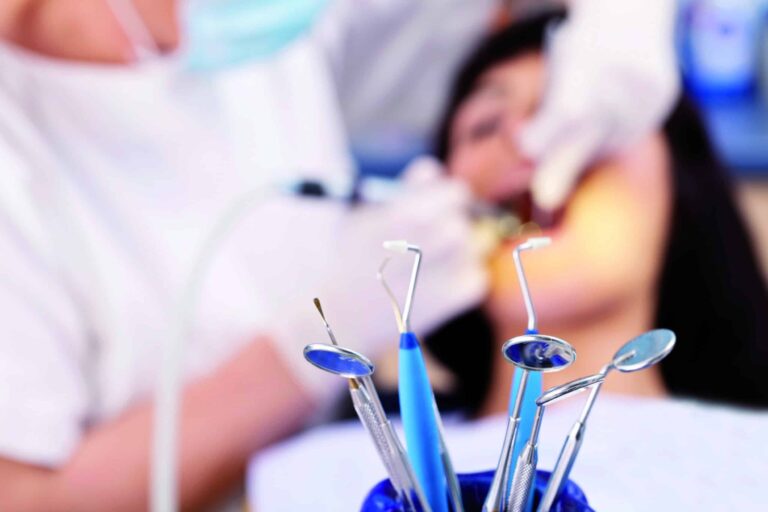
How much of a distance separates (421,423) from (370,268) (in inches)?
21.4

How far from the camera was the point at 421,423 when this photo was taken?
1.10 feet

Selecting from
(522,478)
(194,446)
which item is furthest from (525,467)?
(194,446)

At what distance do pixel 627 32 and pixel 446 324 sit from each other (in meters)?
0.42

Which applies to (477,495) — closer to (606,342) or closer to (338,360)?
(338,360)

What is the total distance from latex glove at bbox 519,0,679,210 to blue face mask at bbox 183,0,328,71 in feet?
1.02

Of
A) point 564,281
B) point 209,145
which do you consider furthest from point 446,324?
point 209,145

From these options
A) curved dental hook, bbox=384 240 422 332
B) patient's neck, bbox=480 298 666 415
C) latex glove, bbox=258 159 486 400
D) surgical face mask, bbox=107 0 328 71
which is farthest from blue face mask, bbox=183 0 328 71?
curved dental hook, bbox=384 240 422 332

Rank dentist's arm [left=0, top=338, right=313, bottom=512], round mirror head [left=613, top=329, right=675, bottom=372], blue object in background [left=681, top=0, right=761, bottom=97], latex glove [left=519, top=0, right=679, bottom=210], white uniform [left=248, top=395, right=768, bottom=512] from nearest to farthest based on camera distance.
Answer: round mirror head [left=613, top=329, right=675, bottom=372]
white uniform [left=248, top=395, right=768, bottom=512]
dentist's arm [left=0, top=338, right=313, bottom=512]
latex glove [left=519, top=0, right=679, bottom=210]
blue object in background [left=681, top=0, right=761, bottom=97]

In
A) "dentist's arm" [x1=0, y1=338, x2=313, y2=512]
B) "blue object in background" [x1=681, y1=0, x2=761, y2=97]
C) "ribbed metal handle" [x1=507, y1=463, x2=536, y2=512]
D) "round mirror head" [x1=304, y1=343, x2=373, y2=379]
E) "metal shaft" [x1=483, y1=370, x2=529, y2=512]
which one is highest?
"blue object in background" [x1=681, y1=0, x2=761, y2=97]

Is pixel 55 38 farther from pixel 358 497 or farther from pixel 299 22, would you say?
pixel 358 497

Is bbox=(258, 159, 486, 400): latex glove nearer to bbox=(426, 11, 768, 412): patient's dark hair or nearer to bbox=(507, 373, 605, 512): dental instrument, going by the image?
bbox=(426, 11, 768, 412): patient's dark hair

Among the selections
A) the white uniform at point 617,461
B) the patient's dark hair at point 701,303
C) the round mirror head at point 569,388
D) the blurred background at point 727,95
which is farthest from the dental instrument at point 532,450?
the blurred background at point 727,95

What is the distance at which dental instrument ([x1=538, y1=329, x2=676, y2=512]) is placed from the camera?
0.96 ft

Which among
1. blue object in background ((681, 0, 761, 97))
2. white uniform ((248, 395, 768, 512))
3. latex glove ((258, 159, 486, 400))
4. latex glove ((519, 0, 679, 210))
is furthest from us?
blue object in background ((681, 0, 761, 97))
